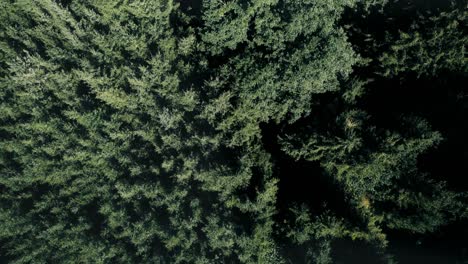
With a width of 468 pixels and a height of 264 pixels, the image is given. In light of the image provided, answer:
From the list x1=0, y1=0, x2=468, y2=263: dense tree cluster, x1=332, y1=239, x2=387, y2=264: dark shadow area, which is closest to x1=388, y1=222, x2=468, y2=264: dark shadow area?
x1=0, y1=0, x2=468, y2=263: dense tree cluster

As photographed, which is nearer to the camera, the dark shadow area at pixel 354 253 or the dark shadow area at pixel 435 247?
the dark shadow area at pixel 354 253

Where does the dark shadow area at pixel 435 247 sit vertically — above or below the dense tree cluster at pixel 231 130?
below

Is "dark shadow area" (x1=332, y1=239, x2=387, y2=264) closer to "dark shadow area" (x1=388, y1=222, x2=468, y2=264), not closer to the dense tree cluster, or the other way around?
the dense tree cluster

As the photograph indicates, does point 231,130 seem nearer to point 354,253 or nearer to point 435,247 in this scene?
point 354,253

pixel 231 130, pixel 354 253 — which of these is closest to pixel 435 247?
pixel 354 253

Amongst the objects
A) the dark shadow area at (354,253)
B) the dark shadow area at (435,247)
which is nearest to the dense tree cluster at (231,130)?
the dark shadow area at (354,253)

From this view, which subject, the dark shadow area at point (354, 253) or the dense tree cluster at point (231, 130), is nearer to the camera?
the dark shadow area at point (354, 253)

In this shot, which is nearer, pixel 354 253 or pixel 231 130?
pixel 354 253

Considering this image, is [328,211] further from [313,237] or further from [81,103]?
[81,103]

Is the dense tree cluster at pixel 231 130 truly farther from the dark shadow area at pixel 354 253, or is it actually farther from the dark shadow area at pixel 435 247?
the dark shadow area at pixel 435 247
